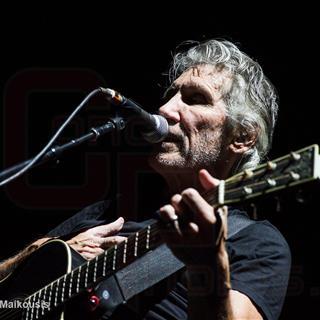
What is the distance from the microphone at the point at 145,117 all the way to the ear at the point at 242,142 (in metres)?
0.51

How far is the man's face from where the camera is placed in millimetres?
2215

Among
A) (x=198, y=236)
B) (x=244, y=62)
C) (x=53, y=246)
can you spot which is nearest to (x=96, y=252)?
(x=53, y=246)

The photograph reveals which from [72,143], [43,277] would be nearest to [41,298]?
[43,277]

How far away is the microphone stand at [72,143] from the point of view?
62.1 inches

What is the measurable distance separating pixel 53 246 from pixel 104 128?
62cm

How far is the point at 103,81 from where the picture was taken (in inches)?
124

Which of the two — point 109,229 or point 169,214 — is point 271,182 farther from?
point 109,229

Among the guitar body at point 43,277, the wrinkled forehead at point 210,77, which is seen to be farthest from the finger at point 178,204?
the wrinkled forehead at point 210,77

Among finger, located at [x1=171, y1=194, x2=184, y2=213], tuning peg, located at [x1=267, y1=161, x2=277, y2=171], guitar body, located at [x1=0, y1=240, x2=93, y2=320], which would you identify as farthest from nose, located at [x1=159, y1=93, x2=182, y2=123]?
tuning peg, located at [x1=267, y1=161, x2=277, y2=171]

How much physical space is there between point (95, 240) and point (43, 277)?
0.23m

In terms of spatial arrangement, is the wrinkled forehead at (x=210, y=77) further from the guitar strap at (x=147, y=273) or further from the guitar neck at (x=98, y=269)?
the guitar neck at (x=98, y=269)

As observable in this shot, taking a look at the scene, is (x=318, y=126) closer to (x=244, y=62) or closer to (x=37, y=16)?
(x=244, y=62)

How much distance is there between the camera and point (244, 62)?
2.47m

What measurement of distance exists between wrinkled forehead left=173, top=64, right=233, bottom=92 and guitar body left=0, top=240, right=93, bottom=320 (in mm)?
847
